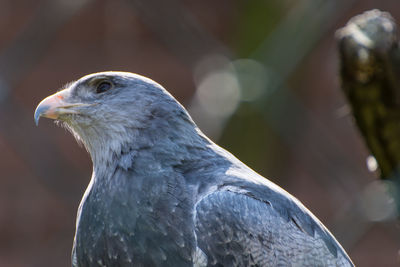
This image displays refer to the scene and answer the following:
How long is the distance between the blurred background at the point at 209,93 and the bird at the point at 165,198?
261 cm

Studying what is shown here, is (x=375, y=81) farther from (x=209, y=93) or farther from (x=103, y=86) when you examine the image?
Result: (x=209, y=93)

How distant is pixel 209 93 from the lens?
7.10 m

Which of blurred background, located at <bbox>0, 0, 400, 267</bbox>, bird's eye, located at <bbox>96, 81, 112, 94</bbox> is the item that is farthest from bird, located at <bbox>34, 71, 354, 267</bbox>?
blurred background, located at <bbox>0, 0, 400, 267</bbox>

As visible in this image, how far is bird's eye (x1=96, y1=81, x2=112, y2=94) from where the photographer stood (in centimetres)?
442

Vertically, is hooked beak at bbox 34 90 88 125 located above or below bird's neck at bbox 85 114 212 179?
above

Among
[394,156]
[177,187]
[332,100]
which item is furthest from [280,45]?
[177,187]

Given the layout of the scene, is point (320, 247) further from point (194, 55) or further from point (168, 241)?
point (194, 55)

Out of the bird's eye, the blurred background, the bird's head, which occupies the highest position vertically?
the bird's eye

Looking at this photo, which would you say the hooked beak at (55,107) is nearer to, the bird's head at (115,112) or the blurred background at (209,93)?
the bird's head at (115,112)

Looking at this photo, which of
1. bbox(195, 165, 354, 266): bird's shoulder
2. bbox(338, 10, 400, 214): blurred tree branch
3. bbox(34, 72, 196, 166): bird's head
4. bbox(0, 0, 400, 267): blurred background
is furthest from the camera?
bbox(0, 0, 400, 267): blurred background

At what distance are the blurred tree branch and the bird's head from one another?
758 mm

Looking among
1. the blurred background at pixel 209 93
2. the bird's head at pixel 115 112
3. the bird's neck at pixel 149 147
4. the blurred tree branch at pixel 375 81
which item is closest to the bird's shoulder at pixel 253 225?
the bird's neck at pixel 149 147

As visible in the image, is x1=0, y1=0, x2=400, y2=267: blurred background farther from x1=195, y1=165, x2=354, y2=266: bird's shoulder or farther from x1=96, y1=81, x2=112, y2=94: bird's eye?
x1=195, y1=165, x2=354, y2=266: bird's shoulder

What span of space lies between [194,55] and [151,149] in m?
3.45
